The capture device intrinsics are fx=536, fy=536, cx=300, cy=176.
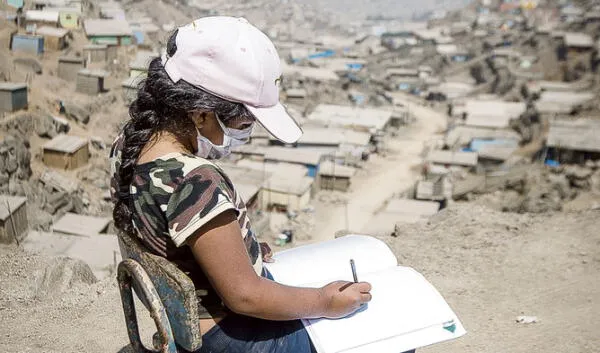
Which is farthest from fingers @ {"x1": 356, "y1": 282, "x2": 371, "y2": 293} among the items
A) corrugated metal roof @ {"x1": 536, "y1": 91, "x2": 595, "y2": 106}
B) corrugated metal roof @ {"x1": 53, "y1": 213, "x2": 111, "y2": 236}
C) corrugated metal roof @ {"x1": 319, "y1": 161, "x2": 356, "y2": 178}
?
corrugated metal roof @ {"x1": 536, "y1": 91, "x2": 595, "y2": 106}

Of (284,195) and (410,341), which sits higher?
(410,341)

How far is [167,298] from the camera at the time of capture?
66.5 inches

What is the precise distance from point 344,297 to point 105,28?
26614mm

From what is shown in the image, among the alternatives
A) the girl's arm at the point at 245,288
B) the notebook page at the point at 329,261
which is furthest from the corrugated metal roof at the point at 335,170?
the girl's arm at the point at 245,288

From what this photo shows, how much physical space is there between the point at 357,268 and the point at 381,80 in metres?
40.6

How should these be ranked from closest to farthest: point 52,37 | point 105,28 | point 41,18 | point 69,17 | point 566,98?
1. point 52,37
2. point 41,18
3. point 69,17
4. point 105,28
5. point 566,98

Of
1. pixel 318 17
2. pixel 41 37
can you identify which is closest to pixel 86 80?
pixel 41 37

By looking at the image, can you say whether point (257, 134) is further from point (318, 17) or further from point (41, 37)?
point (318, 17)

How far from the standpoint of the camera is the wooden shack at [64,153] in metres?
16.4

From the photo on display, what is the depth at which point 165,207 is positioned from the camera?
1.63 m

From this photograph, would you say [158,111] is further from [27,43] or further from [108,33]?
[108,33]

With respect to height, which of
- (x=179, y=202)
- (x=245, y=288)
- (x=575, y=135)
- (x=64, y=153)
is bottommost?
(x=64, y=153)

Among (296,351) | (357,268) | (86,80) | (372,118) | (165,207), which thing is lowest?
(372,118)

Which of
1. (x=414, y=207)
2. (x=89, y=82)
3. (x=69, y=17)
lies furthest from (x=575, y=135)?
(x=69, y=17)
